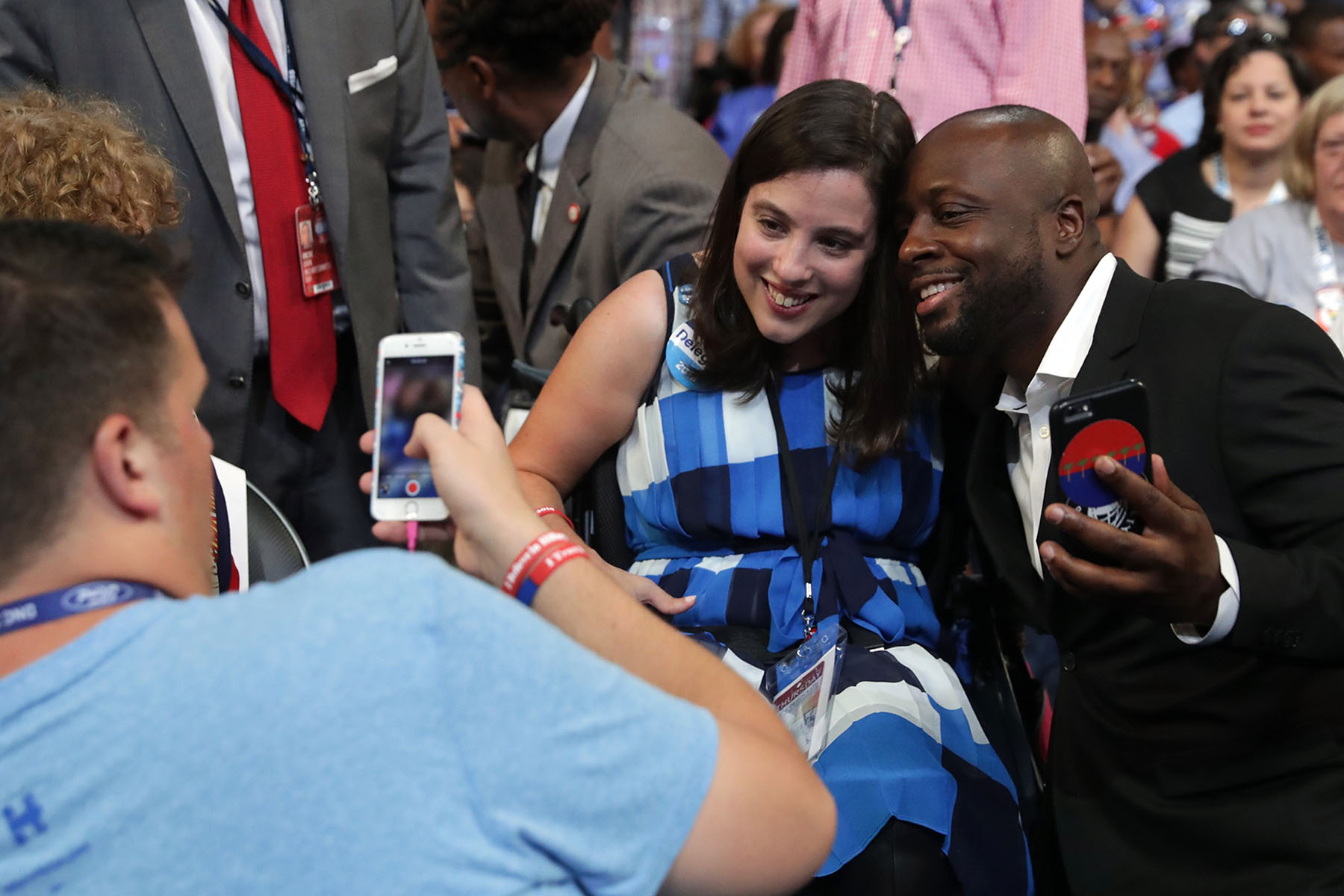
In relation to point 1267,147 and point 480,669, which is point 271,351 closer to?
point 480,669

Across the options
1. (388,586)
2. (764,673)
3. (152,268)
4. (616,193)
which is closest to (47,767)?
(388,586)

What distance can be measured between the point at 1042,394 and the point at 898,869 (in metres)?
0.84

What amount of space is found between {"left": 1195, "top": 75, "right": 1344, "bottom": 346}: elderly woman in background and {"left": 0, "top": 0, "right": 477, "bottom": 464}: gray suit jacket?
2409 millimetres

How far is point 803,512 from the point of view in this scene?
229cm

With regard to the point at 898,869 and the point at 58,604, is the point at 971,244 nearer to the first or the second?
the point at 898,869

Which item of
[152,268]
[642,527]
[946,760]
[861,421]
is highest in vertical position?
[152,268]

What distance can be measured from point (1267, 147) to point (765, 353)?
2.86 meters

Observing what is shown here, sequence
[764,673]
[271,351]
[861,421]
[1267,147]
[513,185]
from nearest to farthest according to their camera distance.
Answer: [764,673]
[861,421]
[271,351]
[513,185]
[1267,147]

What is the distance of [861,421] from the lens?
2.30 metres

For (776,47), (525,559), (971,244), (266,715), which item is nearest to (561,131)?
(971,244)

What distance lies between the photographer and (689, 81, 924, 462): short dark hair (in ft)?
7.38

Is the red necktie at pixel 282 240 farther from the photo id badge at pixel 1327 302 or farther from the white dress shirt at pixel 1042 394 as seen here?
the photo id badge at pixel 1327 302

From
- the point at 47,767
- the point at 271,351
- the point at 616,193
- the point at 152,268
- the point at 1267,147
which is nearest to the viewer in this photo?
the point at 47,767

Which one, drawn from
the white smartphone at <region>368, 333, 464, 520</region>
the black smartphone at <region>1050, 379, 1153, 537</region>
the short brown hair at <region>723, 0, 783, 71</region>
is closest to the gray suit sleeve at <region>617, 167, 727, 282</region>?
the black smartphone at <region>1050, 379, 1153, 537</region>
